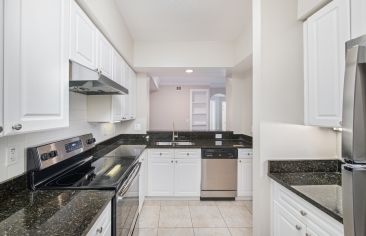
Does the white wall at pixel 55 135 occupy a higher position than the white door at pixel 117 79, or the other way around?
the white door at pixel 117 79

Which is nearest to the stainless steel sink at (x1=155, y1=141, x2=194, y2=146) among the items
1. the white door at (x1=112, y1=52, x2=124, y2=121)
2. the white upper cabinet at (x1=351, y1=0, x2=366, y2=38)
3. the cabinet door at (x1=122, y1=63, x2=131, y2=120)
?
the cabinet door at (x1=122, y1=63, x2=131, y2=120)

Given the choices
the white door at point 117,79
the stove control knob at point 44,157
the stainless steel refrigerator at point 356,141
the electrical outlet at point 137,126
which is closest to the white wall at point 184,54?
the white door at point 117,79

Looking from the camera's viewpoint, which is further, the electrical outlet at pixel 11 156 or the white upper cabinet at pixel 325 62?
the white upper cabinet at pixel 325 62

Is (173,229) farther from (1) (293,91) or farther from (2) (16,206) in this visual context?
(1) (293,91)

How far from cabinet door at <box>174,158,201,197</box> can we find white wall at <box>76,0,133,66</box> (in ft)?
6.16

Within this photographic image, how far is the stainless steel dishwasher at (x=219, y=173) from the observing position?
3.40 meters

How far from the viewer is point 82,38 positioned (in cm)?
164

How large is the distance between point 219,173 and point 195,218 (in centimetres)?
84

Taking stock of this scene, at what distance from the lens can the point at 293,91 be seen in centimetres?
185

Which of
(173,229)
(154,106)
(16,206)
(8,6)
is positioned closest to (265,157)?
(173,229)

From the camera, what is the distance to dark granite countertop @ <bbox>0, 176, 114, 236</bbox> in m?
0.88

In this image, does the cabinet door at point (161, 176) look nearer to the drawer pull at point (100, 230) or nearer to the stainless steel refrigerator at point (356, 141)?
the drawer pull at point (100, 230)

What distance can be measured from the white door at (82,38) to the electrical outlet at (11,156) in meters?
0.68

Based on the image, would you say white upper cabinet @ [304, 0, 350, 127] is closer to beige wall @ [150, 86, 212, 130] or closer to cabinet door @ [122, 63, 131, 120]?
cabinet door @ [122, 63, 131, 120]
